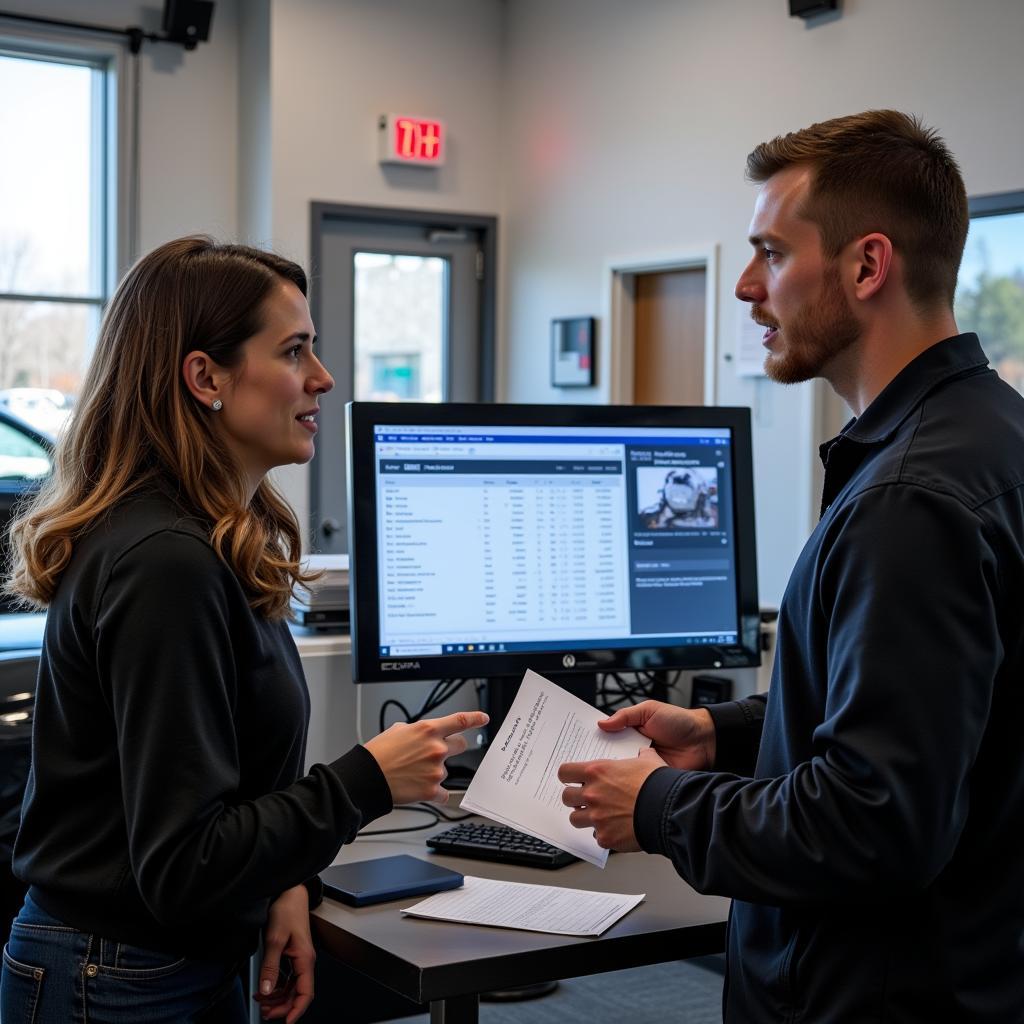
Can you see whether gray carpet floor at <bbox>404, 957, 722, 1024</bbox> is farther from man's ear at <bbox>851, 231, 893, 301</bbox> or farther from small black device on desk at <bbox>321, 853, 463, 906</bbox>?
man's ear at <bbox>851, 231, 893, 301</bbox>

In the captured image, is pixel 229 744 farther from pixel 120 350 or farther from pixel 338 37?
pixel 338 37

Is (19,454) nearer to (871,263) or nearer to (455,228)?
(455,228)

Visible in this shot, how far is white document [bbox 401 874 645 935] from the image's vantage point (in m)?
1.39

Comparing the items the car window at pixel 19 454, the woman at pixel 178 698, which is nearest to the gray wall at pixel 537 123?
the car window at pixel 19 454

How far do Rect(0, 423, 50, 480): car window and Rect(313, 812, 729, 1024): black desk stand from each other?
363 centimetres

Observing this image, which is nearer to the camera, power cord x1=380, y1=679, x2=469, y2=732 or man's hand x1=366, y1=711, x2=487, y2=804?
man's hand x1=366, y1=711, x2=487, y2=804

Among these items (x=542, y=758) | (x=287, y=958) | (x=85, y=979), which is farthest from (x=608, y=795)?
(x=85, y=979)

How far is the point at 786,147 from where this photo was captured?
1300 mm

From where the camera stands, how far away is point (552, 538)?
1.90 meters

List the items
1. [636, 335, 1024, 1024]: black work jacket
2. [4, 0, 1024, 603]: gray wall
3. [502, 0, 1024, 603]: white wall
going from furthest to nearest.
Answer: [4, 0, 1024, 603]: gray wall < [502, 0, 1024, 603]: white wall < [636, 335, 1024, 1024]: black work jacket

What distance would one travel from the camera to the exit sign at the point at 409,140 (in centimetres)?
567

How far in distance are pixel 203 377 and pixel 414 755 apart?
1.44 feet

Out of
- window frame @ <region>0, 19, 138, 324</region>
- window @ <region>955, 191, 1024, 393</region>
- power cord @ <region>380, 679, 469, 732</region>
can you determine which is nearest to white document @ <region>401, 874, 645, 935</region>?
power cord @ <region>380, 679, 469, 732</region>

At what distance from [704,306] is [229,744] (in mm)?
4169
